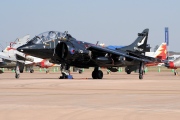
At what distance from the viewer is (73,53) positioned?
33.2 m

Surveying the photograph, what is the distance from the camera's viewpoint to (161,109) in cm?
1243

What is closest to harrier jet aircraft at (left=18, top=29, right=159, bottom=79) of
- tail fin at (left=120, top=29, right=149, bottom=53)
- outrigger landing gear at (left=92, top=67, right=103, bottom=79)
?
outrigger landing gear at (left=92, top=67, right=103, bottom=79)

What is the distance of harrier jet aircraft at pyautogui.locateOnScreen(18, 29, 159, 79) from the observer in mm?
32750

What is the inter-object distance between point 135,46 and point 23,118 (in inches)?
1186

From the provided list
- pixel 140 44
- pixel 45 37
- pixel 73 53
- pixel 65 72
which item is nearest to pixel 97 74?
pixel 65 72

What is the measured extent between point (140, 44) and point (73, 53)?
29.5 feet

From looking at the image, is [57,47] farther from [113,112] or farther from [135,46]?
[113,112]

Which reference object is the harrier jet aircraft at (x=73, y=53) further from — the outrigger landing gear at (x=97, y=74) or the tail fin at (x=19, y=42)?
the tail fin at (x=19, y=42)

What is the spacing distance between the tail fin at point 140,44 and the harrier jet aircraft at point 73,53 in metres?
3.51

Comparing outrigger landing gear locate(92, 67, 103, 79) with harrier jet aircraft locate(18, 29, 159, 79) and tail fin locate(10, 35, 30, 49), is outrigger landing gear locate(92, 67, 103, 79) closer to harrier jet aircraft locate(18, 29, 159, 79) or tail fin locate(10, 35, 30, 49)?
harrier jet aircraft locate(18, 29, 159, 79)

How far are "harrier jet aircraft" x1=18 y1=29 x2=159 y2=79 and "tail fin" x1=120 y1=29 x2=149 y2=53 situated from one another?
351 centimetres

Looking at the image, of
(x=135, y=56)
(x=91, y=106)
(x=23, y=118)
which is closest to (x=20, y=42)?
(x=135, y=56)

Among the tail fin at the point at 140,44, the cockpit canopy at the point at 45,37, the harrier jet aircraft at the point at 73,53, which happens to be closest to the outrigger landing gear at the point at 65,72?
the harrier jet aircraft at the point at 73,53

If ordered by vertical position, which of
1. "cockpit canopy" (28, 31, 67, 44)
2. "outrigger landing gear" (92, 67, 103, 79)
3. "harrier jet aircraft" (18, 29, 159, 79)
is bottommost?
"outrigger landing gear" (92, 67, 103, 79)
